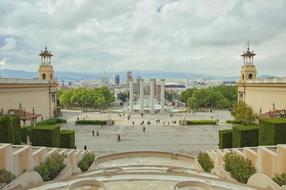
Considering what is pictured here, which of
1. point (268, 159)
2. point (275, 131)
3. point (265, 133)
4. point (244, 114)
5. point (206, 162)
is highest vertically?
point (275, 131)

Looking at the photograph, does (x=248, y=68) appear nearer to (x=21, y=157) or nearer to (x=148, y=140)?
(x=148, y=140)

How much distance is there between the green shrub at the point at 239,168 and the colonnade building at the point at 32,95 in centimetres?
2781

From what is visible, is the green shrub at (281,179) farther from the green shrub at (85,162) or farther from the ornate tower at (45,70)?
the ornate tower at (45,70)

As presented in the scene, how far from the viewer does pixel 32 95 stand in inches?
2111

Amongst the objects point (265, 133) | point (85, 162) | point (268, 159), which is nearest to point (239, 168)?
point (268, 159)

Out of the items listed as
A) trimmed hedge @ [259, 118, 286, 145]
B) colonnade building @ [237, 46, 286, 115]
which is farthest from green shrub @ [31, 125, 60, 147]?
colonnade building @ [237, 46, 286, 115]

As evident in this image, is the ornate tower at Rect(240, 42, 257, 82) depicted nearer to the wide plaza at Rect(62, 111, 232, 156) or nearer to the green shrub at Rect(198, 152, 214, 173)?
the wide plaza at Rect(62, 111, 232, 156)

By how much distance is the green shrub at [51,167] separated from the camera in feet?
53.5

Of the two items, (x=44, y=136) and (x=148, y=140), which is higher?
(x=44, y=136)

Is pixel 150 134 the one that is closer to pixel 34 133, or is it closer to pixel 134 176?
pixel 34 133

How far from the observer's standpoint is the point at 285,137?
19484 mm

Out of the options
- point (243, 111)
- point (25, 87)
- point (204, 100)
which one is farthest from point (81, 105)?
point (243, 111)

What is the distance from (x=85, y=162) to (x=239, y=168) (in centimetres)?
971

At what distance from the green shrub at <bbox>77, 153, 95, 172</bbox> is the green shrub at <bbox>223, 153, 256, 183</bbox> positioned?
27.9 feet
